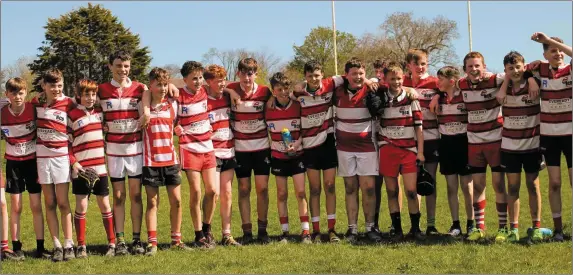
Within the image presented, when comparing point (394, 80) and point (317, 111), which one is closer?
point (394, 80)

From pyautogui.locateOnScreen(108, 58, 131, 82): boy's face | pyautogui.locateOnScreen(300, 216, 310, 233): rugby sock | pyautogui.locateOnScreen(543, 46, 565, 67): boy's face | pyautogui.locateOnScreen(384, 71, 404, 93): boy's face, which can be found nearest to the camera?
pyautogui.locateOnScreen(543, 46, 565, 67): boy's face

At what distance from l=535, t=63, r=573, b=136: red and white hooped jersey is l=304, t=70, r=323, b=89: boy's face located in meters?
2.69

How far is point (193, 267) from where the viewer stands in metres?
6.38

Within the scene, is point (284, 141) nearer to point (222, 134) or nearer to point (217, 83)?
point (222, 134)

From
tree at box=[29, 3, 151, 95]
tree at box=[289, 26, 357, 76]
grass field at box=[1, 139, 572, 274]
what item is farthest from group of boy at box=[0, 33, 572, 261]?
tree at box=[289, 26, 357, 76]

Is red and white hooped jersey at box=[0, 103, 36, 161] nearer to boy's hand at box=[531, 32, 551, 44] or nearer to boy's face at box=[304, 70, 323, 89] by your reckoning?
boy's face at box=[304, 70, 323, 89]

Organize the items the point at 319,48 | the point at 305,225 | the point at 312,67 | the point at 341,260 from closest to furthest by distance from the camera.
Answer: the point at 341,260 < the point at 312,67 < the point at 305,225 < the point at 319,48

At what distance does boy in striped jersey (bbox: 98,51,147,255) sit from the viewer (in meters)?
7.07

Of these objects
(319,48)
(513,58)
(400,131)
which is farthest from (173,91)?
(319,48)

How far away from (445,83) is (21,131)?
17.3 ft

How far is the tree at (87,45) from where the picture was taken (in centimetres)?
5019

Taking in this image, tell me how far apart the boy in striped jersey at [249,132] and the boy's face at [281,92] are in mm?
149

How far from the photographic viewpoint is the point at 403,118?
750 cm

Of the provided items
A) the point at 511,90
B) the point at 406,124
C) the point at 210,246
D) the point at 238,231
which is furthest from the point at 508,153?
the point at 238,231
